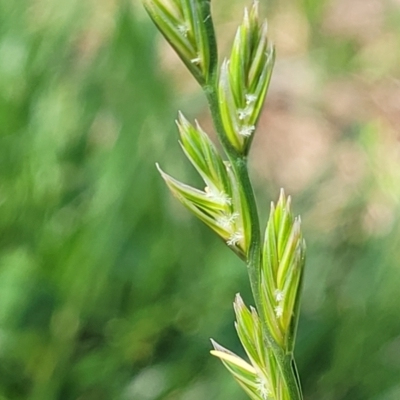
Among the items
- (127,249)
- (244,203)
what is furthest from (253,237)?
(127,249)

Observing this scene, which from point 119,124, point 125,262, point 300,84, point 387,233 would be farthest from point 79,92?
point 300,84

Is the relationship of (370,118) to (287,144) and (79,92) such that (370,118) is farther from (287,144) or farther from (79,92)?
(79,92)

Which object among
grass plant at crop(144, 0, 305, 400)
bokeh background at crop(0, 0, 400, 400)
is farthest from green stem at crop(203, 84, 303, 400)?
bokeh background at crop(0, 0, 400, 400)

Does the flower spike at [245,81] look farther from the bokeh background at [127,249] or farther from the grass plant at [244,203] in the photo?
the bokeh background at [127,249]

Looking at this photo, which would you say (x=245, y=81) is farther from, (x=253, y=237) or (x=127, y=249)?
(x=127, y=249)

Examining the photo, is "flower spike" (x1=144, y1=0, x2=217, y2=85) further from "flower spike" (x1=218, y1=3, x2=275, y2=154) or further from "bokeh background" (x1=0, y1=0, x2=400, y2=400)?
"bokeh background" (x1=0, y1=0, x2=400, y2=400)

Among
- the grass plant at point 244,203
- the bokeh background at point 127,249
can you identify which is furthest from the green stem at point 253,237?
the bokeh background at point 127,249

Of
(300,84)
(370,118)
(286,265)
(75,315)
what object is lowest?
(370,118)
